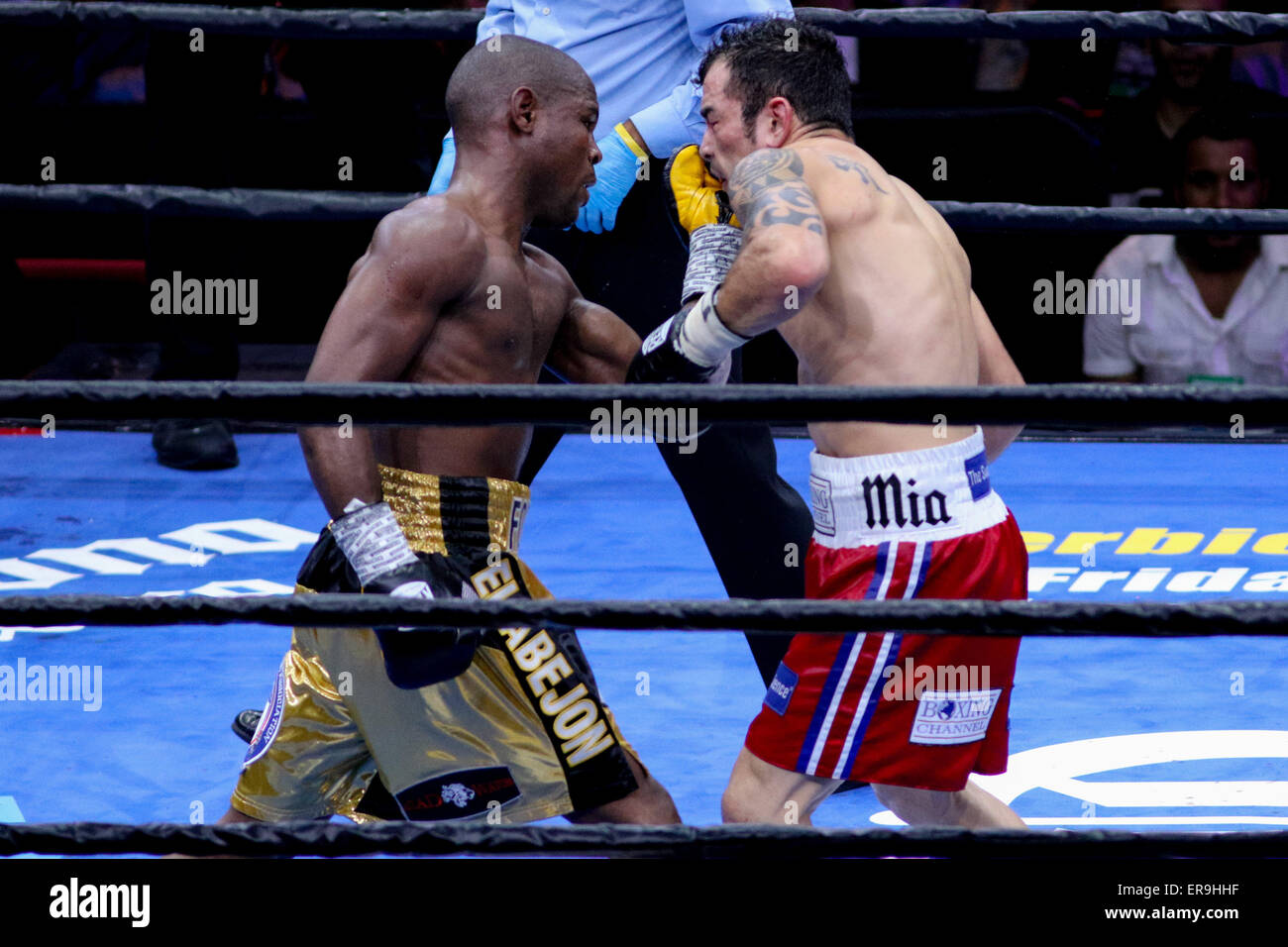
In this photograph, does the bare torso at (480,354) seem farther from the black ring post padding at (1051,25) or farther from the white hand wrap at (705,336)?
the black ring post padding at (1051,25)

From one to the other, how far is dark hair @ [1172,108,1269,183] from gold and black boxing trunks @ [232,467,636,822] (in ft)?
10.5

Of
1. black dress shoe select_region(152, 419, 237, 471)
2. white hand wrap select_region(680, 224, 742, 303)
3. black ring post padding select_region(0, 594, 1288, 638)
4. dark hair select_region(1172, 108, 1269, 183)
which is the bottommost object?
black dress shoe select_region(152, 419, 237, 471)

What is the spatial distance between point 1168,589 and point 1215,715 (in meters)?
0.65

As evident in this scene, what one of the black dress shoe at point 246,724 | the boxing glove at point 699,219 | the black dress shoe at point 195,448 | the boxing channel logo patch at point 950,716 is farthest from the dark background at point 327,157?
the boxing channel logo patch at point 950,716

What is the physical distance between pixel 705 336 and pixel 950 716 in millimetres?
549

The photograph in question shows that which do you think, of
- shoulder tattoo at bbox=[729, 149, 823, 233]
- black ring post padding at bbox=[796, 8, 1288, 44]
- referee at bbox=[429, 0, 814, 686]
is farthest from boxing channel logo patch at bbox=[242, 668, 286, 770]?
black ring post padding at bbox=[796, 8, 1288, 44]

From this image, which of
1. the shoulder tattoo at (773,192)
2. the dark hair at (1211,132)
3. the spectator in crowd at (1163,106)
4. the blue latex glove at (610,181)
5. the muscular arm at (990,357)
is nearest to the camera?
the shoulder tattoo at (773,192)

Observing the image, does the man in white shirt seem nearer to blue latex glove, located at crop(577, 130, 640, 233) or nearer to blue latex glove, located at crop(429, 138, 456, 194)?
blue latex glove, located at crop(577, 130, 640, 233)

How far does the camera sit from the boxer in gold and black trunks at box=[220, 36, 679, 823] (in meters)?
1.87

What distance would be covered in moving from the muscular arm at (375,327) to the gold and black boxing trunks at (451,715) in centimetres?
11

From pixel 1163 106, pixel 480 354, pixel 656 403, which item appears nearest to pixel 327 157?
pixel 1163 106

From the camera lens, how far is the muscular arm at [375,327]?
6.12ft
